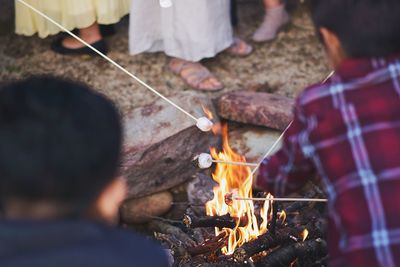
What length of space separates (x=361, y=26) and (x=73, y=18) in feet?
10.8

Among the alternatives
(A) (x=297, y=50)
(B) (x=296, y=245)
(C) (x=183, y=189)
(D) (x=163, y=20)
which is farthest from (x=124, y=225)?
(A) (x=297, y=50)

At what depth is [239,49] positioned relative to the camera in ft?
16.3

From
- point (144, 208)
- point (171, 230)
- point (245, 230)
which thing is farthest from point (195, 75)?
point (245, 230)

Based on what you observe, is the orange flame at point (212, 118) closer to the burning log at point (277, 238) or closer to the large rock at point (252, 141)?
the large rock at point (252, 141)

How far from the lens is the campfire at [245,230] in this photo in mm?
2977

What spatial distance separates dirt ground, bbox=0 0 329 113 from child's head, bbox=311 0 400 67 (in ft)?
8.89

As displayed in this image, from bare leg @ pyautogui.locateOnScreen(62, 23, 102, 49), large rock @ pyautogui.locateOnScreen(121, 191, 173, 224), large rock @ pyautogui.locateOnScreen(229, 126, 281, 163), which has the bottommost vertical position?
large rock @ pyautogui.locateOnScreen(121, 191, 173, 224)

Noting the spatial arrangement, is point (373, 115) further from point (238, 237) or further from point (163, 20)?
point (163, 20)

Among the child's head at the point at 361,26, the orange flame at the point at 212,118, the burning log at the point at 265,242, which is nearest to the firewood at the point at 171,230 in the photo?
the burning log at the point at 265,242

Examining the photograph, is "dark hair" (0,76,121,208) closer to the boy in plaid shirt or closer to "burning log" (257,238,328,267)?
the boy in plaid shirt

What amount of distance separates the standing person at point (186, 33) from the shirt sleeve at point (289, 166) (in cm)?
256

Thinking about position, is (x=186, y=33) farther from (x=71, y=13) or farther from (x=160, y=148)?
(x=160, y=148)

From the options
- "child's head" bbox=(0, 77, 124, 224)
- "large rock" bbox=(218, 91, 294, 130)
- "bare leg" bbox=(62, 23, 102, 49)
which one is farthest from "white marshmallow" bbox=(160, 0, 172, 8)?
"child's head" bbox=(0, 77, 124, 224)

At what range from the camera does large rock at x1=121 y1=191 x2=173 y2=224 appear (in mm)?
3793
